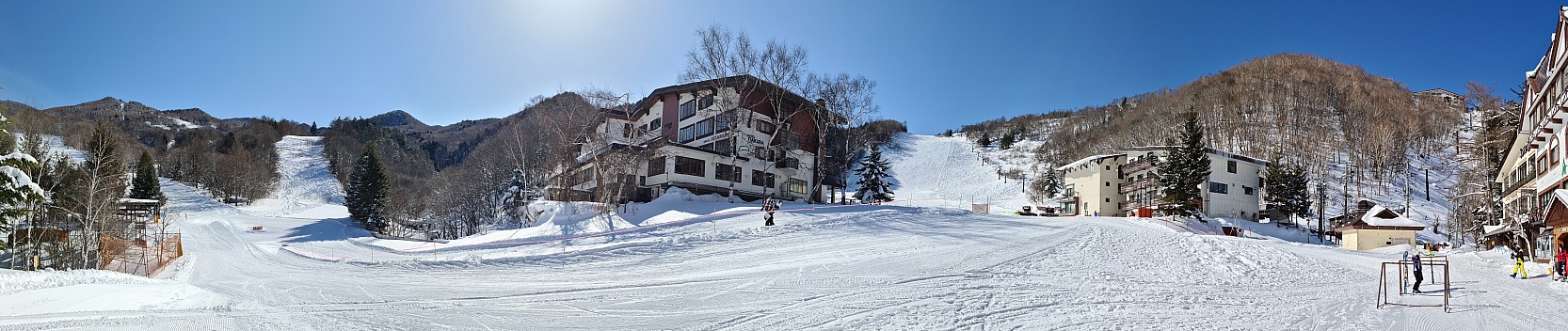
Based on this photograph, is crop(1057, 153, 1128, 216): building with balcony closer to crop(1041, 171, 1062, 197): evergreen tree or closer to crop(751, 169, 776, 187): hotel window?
crop(1041, 171, 1062, 197): evergreen tree

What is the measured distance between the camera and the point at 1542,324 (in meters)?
12.5

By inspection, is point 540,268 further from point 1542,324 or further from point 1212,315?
point 1542,324

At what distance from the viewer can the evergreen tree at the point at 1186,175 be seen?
46.0 meters

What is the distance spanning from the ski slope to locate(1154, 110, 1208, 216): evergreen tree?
18484 mm

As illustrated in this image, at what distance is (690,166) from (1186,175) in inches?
1183

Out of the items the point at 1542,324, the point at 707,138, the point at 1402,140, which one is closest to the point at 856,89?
the point at 707,138

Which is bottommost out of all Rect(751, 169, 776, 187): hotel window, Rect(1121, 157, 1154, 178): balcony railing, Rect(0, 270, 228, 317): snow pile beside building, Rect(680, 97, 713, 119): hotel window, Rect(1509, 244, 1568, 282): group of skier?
Rect(0, 270, 228, 317): snow pile beside building

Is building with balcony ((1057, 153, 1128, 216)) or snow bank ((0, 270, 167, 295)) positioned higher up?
building with balcony ((1057, 153, 1128, 216))

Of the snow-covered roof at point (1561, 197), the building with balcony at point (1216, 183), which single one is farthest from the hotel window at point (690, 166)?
the snow-covered roof at point (1561, 197)

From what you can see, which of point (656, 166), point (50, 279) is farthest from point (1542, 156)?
point (50, 279)

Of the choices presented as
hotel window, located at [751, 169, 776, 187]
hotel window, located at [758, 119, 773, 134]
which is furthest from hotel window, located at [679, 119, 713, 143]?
hotel window, located at [751, 169, 776, 187]

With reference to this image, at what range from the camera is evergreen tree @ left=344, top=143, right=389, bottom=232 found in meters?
58.6

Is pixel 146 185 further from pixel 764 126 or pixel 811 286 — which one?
pixel 811 286

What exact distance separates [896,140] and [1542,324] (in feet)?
381
